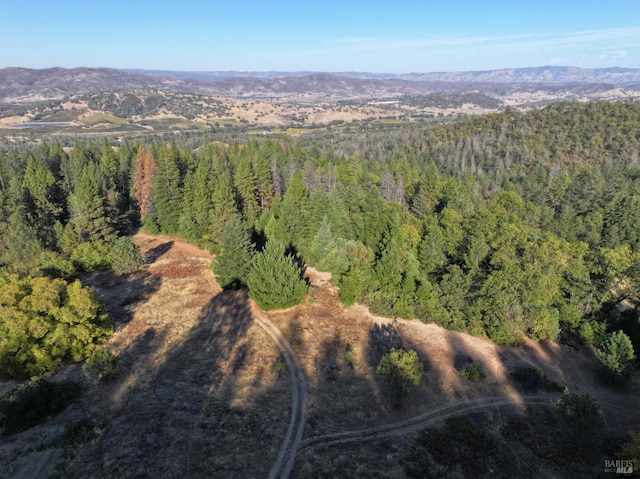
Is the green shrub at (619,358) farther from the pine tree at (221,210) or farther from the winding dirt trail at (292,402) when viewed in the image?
the pine tree at (221,210)

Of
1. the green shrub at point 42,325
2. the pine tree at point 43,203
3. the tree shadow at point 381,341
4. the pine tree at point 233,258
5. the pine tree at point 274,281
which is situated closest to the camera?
the green shrub at point 42,325

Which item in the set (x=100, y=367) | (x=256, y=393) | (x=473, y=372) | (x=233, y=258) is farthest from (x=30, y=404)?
(x=473, y=372)

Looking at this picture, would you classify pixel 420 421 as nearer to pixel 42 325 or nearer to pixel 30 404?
pixel 30 404

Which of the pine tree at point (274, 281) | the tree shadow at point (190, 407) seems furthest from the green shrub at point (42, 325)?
the pine tree at point (274, 281)

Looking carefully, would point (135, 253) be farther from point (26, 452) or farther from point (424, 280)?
point (424, 280)

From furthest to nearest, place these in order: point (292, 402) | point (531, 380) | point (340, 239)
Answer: point (340, 239) → point (531, 380) → point (292, 402)

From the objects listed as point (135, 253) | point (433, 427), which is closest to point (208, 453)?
point (433, 427)

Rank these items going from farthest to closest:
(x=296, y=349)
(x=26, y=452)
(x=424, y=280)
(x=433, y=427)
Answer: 1. (x=424, y=280)
2. (x=296, y=349)
3. (x=433, y=427)
4. (x=26, y=452)
